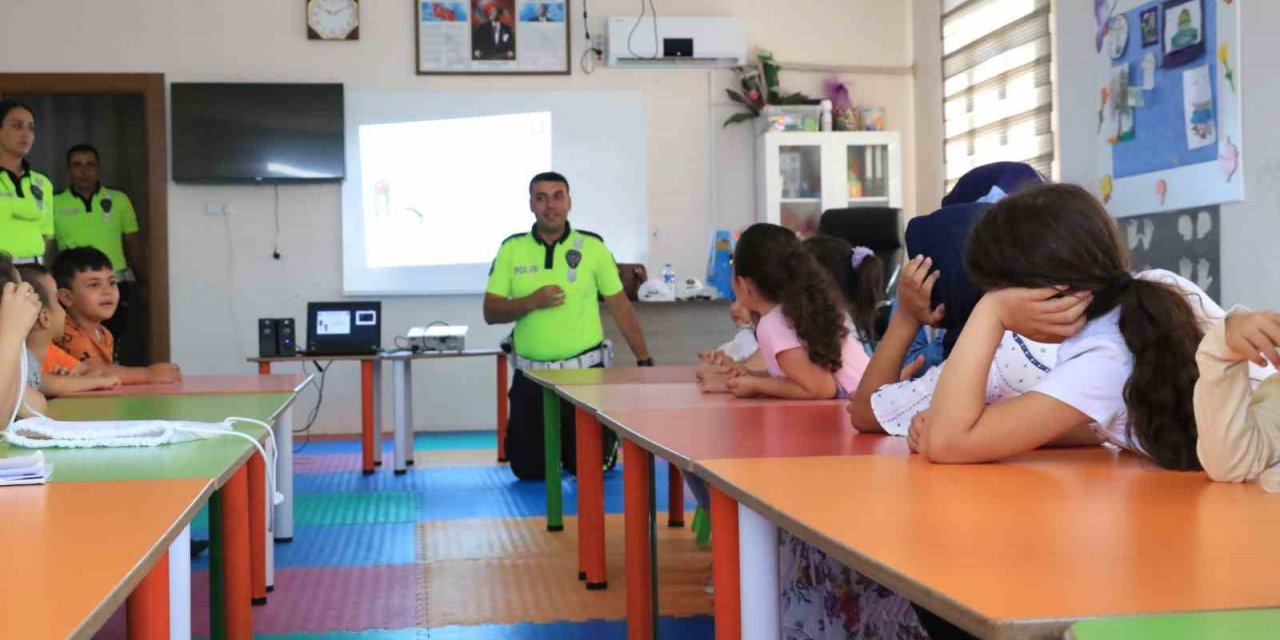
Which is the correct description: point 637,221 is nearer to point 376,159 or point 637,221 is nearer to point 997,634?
point 376,159

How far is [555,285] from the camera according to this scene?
5.59 m

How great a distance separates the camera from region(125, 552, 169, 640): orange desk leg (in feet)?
5.32

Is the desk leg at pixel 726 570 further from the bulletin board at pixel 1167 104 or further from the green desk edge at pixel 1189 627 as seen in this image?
the bulletin board at pixel 1167 104

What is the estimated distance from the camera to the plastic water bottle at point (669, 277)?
22.1 feet

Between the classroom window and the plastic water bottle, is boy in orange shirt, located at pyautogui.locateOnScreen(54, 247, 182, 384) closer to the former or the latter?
the plastic water bottle

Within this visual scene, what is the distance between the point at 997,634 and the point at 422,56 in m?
7.82

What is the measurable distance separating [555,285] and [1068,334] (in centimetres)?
382

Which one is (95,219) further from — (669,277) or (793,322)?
(793,322)

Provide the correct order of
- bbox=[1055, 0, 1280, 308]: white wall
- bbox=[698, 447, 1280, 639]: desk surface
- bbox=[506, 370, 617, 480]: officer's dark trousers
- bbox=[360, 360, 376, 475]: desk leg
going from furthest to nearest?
1. bbox=[360, 360, 376, 475]: desk leg
2. bbox=[506, 370, 617, 480]: officer's dark trousers
3. bbox=[1055, 0, 1280, 308]: white wall
4. bbox=[698, 447, 1280, 639]: desk surface

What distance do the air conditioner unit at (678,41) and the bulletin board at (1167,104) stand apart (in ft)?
9.09

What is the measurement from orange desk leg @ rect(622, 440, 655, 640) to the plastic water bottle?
12.4ft

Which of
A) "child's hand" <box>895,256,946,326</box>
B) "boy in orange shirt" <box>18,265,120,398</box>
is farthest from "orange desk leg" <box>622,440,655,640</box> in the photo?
"boy in orange shirt" <box>18,265,120,398</box>

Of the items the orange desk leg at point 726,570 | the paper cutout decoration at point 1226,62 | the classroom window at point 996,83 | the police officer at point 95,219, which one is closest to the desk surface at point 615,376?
the orange desk leg at point 726,570

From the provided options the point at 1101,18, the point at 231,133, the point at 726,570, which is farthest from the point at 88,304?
the point at 1101,18
